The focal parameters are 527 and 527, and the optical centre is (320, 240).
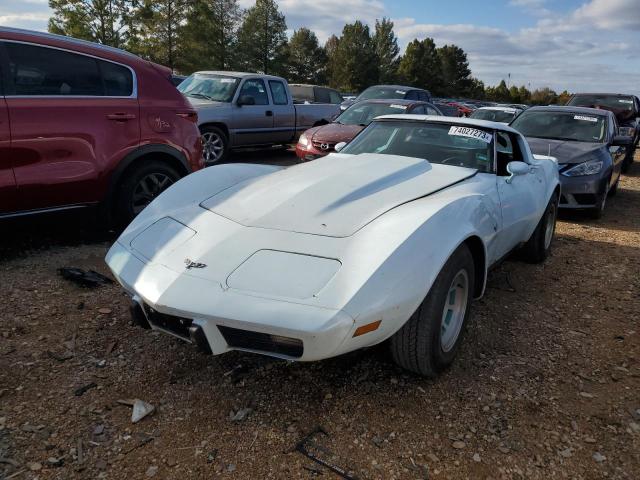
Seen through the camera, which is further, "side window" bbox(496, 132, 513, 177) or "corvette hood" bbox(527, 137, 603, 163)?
"corvette hood" bbox(527, 137, 603, 163)

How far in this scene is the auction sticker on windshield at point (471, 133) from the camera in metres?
3.94

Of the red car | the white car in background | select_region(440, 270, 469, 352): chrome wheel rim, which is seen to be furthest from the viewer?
the white car in background

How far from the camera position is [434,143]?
3.98 metres

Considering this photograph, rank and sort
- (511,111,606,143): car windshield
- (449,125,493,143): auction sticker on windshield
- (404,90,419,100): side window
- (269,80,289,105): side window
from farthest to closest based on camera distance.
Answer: (404,90,419,100): side window < (269,80,289,105): side window < (511,111,606,143): car windshield < (449,125,493,143): auction sticker on windshield

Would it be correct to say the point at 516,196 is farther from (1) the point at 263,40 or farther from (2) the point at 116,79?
(1) the point at 263,40

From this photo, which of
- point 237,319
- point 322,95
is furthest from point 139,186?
point 322,95

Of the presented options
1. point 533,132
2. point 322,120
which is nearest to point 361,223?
point 533,132

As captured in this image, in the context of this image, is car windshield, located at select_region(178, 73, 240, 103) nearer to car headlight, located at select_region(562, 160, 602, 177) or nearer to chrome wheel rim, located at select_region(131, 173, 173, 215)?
chrome wheel rim, located at select_region(131, 173, 173, 215)

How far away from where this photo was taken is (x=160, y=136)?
4785 millimetres

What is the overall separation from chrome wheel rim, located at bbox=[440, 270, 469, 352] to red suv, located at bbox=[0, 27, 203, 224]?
3007 mm

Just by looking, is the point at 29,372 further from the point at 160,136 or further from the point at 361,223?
the point at 160,136

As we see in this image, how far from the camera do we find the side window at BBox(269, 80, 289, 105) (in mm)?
10430

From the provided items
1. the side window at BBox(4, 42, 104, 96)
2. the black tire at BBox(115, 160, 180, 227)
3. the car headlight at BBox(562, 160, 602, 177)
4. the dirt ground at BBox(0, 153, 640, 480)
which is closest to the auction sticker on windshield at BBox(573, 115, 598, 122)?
the car headlight at BBox(562, 160, 602, 177)

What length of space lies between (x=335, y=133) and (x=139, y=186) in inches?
174
